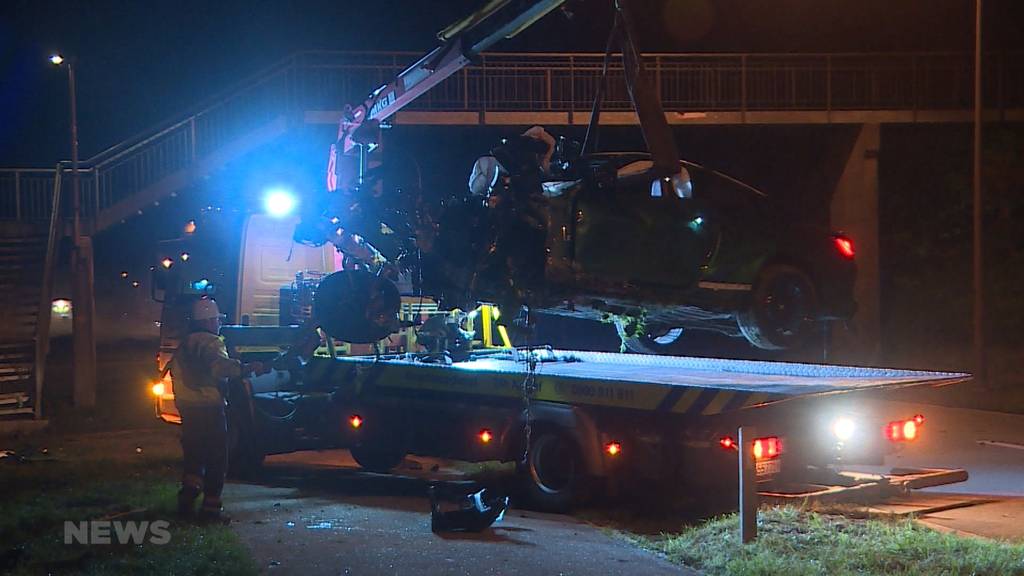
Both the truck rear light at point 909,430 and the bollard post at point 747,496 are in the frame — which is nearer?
the bollard post at point 747,496

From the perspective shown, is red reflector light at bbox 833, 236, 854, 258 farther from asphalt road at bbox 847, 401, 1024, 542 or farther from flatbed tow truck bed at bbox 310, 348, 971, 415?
asphalt road at bbox 847, 401, 1024, 542

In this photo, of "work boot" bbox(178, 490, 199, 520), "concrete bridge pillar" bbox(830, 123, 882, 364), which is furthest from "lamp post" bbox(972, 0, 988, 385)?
"work boot" bbox(178, 490, 199, 520)

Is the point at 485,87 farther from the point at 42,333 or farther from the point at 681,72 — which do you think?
the point at 42,333

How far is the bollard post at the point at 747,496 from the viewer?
7.28 metres

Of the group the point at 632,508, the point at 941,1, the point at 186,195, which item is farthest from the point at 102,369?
the point at 941,1

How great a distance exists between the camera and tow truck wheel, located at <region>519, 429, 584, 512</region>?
8.88 metres

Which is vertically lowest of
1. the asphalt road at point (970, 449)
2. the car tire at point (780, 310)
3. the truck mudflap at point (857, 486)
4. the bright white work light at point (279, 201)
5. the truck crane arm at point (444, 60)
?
the asphalt road at point (970, 449)

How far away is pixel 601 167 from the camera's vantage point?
8.29 m

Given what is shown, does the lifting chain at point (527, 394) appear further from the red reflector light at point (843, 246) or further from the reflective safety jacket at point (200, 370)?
the red reflector light at point (843, 246)

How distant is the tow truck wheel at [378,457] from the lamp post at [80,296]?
9575 mm

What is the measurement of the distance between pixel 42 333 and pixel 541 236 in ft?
43.3

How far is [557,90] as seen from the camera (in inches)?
846

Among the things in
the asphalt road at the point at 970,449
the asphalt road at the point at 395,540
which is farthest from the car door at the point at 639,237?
the asphalt road at the point at 395,540

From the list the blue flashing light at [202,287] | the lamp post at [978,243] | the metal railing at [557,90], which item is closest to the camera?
the blue flashing light at [202,287]
